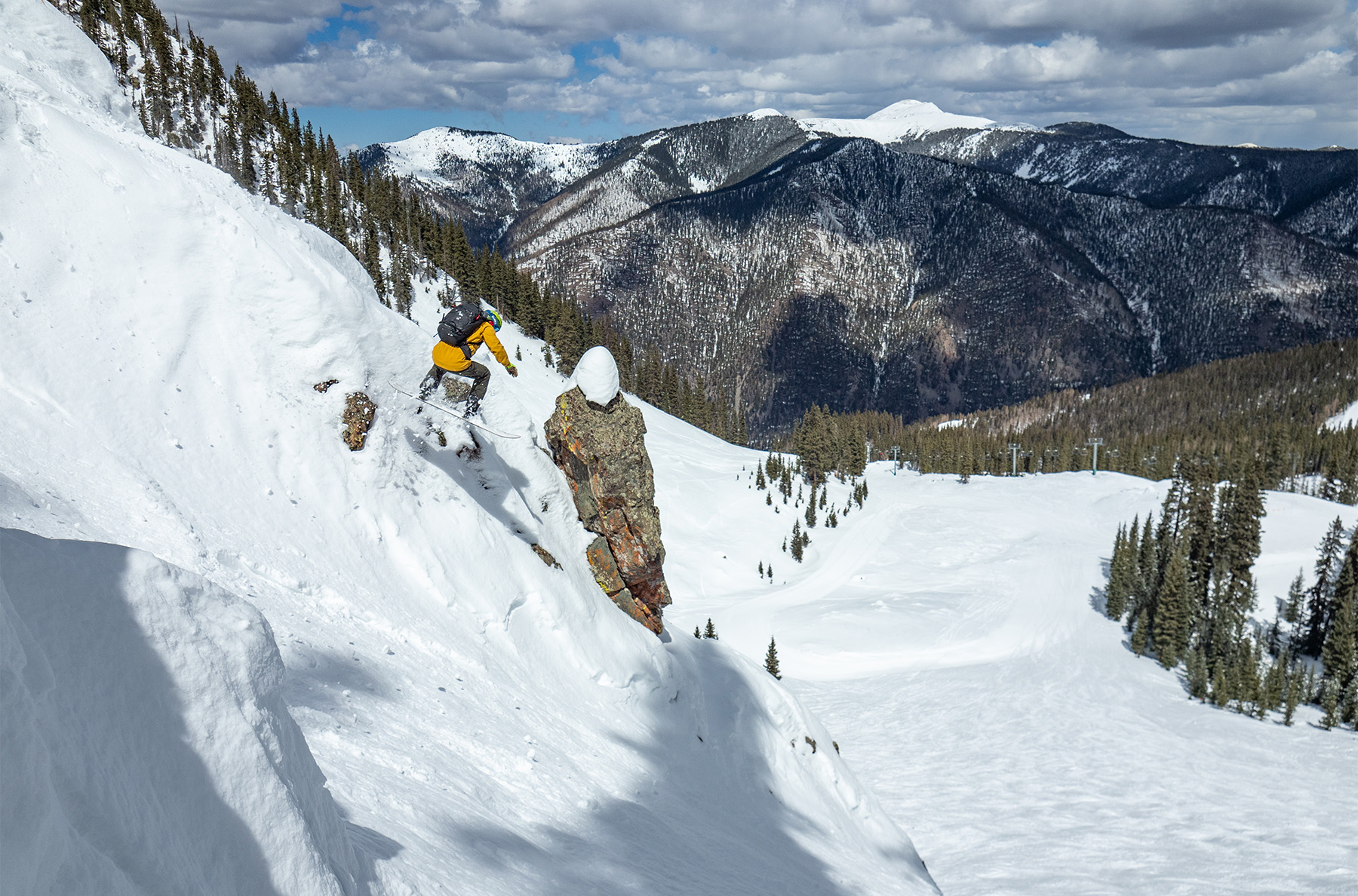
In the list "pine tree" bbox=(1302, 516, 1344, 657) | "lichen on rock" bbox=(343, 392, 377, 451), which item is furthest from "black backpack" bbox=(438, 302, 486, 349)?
"pine tree" bbox=(1302, 516, 1344, 657)

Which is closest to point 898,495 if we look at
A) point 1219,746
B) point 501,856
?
point 1219,746

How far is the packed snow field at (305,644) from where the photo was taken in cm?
315

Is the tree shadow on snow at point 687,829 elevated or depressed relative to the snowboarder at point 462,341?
depressed

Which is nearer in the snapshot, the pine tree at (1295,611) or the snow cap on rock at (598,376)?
the snow cap on rock at (598,376)

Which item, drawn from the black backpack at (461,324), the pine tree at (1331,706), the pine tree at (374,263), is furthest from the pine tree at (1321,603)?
the pine tree at (374,263)

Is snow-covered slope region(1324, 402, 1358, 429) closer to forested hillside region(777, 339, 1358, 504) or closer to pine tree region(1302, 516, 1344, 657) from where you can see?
forested hillside region(777, 339, 1358, 504)

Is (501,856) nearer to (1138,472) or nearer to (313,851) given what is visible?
(313,851)

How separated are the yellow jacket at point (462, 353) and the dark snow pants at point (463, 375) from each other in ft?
0.64

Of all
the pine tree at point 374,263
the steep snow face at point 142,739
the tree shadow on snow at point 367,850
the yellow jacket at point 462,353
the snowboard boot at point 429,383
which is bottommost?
the tree shadow on snow at point 367,850

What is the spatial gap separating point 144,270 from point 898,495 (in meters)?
78.6

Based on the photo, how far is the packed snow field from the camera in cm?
315

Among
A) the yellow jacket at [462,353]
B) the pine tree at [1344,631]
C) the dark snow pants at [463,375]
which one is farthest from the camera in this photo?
the pine tree at [1344,631]

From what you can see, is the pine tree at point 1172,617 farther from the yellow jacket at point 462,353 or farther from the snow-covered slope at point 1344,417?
the snow-covered slope at point 1344,417

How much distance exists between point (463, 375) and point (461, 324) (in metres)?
1.15
